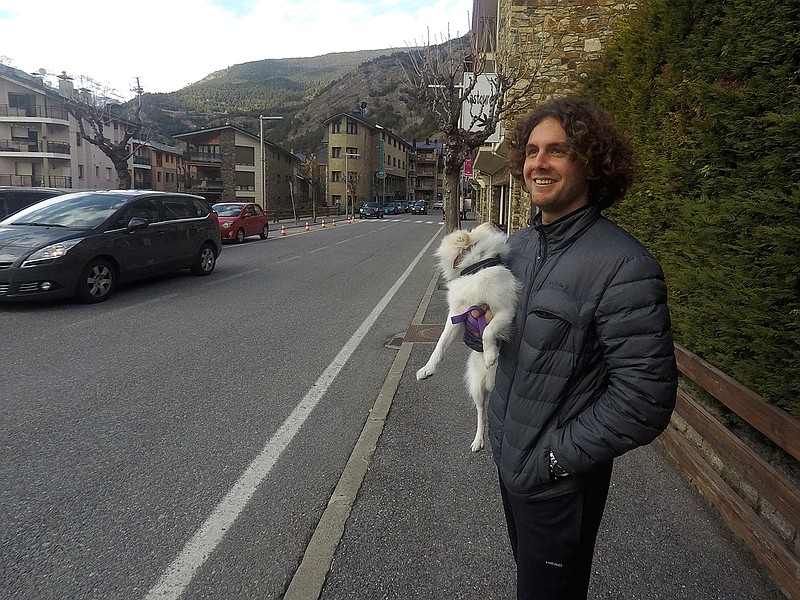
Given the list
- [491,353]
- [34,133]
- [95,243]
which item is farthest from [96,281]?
[34,133]

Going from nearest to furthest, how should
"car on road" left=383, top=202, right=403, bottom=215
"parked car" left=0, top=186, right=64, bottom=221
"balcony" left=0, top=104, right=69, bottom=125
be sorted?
"parked car" left=0, top=186, right=64, bottom=221 < "balcony" left=0, top=104, right=69, bottom=125 < "car on road" left=383, top=202, right=403, bottom=215

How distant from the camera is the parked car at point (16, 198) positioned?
13.1 m

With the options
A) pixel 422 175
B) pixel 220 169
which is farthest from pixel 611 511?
pixel 422 175

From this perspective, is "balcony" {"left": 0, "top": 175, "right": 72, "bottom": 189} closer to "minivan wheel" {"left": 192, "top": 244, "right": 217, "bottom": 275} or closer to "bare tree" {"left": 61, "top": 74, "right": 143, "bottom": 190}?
"bare tree" {"left": 61, "top": 74, "right": 143, "bottom": 190}

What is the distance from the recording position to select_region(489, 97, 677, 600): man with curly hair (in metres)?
1.52

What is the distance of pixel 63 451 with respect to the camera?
386 centimetres

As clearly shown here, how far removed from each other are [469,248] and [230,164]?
2585 inches

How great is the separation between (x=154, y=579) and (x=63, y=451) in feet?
5.70

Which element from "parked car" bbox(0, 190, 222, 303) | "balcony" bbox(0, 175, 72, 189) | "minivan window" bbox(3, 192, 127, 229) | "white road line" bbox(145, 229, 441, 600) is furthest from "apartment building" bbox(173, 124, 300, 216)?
"white road line" bbox(145, 229, 441, 600)

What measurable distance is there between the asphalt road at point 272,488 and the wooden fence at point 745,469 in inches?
4.9

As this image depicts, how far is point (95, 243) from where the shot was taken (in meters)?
8.98

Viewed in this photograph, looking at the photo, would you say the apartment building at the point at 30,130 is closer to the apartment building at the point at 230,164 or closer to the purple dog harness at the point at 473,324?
the apartment building at the point at 230,164

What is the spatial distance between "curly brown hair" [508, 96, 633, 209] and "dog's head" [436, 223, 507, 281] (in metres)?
0.43

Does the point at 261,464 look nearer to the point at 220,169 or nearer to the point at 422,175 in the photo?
the point at 220,169
